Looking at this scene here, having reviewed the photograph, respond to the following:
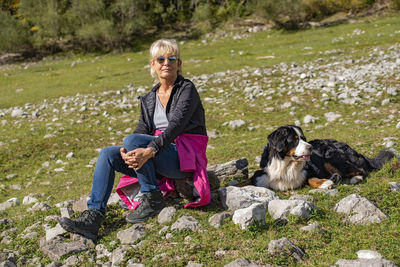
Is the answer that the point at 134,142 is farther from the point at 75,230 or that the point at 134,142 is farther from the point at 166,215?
the point at 75,230

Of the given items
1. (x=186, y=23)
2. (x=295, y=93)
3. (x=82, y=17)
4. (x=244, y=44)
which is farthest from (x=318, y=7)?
(x=295, y=93)

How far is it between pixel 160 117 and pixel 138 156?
100 centimetres

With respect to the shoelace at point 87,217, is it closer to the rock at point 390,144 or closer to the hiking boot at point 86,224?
the hiking boot at point 86,224

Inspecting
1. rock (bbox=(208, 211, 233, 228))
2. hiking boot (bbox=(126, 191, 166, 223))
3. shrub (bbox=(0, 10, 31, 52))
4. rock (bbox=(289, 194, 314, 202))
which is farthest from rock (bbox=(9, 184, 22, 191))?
shrub (bbox=(0, 10, 31, 52))

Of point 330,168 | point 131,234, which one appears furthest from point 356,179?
point 131,234

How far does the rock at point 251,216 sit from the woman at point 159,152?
2.68 ft

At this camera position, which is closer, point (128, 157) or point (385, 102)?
point (128, 157)

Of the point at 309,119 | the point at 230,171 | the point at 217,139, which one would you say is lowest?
the point at 217,139

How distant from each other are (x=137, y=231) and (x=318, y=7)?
156 ft

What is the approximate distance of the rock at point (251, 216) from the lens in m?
4.29

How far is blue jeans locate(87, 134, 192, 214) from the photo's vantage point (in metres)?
4.98

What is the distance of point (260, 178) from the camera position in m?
6.21

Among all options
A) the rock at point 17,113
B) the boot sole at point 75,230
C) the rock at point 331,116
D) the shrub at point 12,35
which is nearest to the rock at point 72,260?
the boot sole at point 75,230

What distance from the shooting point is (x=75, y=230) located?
4715 mm
